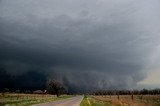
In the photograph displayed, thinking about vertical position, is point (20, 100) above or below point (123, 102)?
above

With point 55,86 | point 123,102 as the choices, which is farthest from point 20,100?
point 55,86

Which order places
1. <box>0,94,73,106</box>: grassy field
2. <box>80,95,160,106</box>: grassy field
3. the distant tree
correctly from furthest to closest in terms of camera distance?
the distant tree < <box>80,95,160,106</box>: grassy field < <box>0,94,73,106</box>: grassy field

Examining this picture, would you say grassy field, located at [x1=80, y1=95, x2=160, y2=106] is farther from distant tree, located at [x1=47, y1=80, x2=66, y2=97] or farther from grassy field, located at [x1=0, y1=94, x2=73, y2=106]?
distant tree, located at [x1=47, y1=80, x2=66, y2=97]

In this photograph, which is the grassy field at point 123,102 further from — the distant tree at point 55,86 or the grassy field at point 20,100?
the distant tree at point 55,86

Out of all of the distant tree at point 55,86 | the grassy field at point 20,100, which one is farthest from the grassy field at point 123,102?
the distant tree at point 55,86

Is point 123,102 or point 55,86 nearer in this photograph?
point 123,102

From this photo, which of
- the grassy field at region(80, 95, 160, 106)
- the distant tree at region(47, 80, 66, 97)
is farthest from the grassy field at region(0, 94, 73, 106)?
the distant tree at region(47, 80, 66, 97)

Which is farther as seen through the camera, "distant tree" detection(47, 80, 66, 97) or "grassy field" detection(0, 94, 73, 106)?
"distant tree" detection(47, 80, 66, 97)

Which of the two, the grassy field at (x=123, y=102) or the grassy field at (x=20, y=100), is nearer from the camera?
the grassy field at (x=20, y=100)

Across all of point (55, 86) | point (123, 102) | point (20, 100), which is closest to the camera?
point (123, 102)

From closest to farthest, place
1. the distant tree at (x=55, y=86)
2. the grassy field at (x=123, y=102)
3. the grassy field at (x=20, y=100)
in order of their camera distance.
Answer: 1. the grassy field at (x=20, y=100)
2. the grassy field at (x=123, y=102)
3. the distant tree at (x=55, y=86)

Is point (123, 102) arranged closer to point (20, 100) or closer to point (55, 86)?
point (20, 100)

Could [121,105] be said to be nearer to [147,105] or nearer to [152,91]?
[147,105]

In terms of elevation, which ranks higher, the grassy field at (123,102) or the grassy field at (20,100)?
the grassy field at (20,100)
